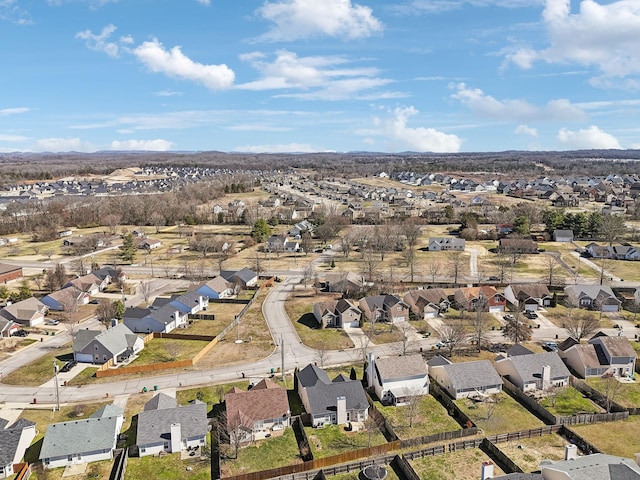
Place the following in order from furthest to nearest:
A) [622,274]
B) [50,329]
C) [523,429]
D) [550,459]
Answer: [622,274]
[50,329]
[523,429]
[550,459]

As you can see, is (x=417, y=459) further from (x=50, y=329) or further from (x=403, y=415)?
(x=50, y=329)

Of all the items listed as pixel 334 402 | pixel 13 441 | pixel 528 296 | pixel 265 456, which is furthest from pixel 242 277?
pixel 13 441

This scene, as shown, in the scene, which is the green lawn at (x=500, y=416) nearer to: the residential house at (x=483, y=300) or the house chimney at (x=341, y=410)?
the house chimney at (x=341, y=410)

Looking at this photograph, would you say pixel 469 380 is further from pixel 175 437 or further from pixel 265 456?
pixel 175 437

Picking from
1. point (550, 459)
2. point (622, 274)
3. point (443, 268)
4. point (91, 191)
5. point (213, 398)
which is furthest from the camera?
point (91, 191)

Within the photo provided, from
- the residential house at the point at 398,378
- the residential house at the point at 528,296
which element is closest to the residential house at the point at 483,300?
the residential house at the point at 528,296

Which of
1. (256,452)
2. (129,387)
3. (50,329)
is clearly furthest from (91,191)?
(256,452)
